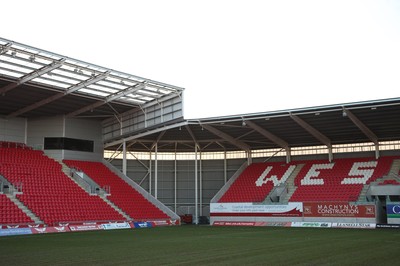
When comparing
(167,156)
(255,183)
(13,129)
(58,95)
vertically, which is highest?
(58,95)

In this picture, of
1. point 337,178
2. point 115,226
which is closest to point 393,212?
point 337,178

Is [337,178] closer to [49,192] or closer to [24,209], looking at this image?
[49,192]

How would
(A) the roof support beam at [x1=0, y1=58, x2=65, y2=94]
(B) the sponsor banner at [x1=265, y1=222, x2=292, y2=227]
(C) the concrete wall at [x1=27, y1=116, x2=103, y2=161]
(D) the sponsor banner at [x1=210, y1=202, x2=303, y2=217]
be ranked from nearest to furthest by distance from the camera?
(A) the roof support beam at [x1=0, y1=58, x2=65, y2=94] < (B) the sponsor banner at [x1=265, y1=222, x2=292, y2=227] < (D) the sponsor banner at [x1=210, y1=202, x2=303, y2=217] < (C) the concrete wall at [x1=27, y1=116, x2=103, y2=161]

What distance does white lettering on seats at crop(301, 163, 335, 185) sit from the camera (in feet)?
147

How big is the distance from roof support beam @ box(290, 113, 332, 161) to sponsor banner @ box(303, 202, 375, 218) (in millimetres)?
6537

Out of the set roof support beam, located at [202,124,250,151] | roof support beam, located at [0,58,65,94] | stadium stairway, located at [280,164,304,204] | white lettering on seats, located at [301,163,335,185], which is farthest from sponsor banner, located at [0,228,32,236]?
white lettering on seats, located at [301,163,335,185]

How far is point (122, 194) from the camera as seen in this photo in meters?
43.6

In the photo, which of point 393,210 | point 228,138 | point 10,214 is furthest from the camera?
point 228,138

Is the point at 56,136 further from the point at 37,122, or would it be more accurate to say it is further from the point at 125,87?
the point at 125,87

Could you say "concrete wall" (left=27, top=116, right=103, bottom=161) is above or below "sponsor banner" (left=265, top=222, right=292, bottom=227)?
above

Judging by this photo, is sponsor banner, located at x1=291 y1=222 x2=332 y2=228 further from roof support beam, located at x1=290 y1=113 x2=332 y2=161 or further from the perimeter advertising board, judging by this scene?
roof support beam, located at x1=290 y1=113 x2=332 y2=161

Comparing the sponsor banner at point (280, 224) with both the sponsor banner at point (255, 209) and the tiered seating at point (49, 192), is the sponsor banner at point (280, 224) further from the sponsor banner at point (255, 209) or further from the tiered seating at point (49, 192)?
the tiered seating at point (49, 192)

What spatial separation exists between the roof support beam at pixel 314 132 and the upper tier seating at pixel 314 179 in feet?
6.54

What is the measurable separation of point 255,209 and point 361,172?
10404 mm
